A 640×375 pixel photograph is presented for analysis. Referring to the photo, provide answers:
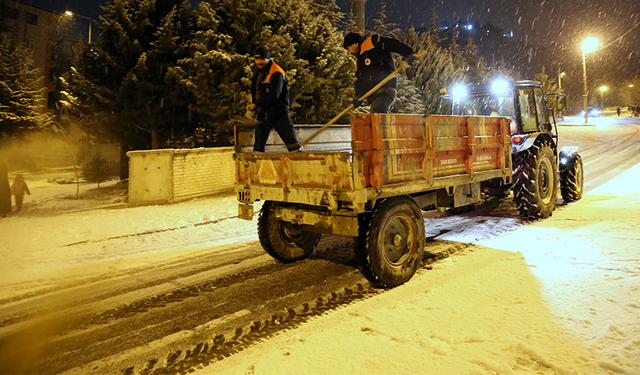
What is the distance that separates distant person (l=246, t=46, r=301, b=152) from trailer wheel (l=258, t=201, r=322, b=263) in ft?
2.96

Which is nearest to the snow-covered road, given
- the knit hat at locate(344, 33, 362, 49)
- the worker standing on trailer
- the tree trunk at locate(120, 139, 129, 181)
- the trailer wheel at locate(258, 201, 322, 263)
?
the trailer wheel at locate(258, 201, 322, 263)

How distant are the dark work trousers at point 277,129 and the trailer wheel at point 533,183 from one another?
4488 mm

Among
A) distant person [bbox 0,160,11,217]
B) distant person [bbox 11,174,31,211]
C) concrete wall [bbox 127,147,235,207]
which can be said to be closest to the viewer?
distant person [bbox 0,160,11,217]

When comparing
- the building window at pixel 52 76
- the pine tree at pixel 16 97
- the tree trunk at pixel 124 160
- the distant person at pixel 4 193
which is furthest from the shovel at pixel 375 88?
the building window at pixel 52 76

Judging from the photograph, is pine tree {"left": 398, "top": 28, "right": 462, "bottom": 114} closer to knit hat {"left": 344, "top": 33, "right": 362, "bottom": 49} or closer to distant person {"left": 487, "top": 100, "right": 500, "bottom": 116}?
distant person {"left": 487, "top": 100, "right": 500, "bottom": 116}

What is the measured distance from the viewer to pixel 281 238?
5828 mm

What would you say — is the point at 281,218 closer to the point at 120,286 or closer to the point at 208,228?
the point at 120,286

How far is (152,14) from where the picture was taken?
15.4m

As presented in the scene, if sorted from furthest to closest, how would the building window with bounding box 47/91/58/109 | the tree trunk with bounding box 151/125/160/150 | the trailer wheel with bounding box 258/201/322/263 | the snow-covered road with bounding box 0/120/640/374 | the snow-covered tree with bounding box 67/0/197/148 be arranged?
the building window with bounding box 47/91/58/109
the tree trunk with bounding box 151/125/160/150
the snow-covered tree with bounding box 67/0/197/148
the trailer wheel with bounding box 258/201/322/263
the snow-covered road with bounding box 0/120/640/374

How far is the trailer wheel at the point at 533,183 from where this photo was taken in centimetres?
794

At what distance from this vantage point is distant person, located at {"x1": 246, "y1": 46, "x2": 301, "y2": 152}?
573 cm

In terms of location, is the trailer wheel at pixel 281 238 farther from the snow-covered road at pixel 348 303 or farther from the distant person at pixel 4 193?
the distant person at pixel 4 193

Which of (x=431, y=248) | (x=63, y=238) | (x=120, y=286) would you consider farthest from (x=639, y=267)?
(x=63, y=238)

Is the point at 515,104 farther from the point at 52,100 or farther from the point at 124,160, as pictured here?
the point at 52,100
